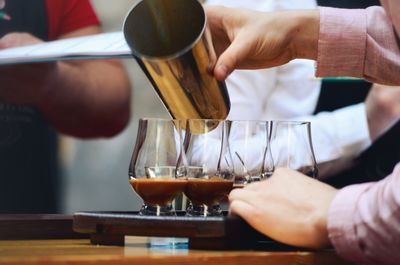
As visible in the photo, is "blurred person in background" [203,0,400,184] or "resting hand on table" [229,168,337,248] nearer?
"resting hand on table" [229,168,337,248]

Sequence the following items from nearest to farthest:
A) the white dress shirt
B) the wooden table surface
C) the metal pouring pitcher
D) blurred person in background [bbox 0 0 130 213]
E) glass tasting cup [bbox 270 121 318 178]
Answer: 1. the wooden table surface
2. the metal pouring pitcher
3. glass tasting cup [bbox 270 121 318 178]
4. the white dress shirt
5. blurred person in background [bbox 0 0 130 213]

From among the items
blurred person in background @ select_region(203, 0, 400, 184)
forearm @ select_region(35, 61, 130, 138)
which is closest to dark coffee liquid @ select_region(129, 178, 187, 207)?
blurred person in background @ select_region(203, 0, 400, 184)

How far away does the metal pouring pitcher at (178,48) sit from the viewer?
1.33m

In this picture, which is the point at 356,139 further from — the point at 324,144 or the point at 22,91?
the point at 22,91

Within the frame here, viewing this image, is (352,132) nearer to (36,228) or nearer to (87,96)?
(87,96)

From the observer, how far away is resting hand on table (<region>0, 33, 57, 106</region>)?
264cm

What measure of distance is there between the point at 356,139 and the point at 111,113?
2.79 ft

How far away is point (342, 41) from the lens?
5.63 ft

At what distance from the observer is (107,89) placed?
9.34ft

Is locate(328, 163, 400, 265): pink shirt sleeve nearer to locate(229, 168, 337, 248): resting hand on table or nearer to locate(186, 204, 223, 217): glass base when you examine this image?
locate(229, 168, 337, 248): resting hand on table

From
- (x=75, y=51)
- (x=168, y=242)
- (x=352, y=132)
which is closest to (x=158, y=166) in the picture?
(x=168, y=242)

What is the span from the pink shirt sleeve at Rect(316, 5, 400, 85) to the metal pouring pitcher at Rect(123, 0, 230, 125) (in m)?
0.35

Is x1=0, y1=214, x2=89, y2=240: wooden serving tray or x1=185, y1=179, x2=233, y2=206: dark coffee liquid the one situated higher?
x1=185, y1=179, x2=233, y2=206: dark coffee liquid

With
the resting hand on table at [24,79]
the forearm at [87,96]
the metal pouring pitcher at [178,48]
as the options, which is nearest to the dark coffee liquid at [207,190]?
the metal pouring pitcher at [178,48]
